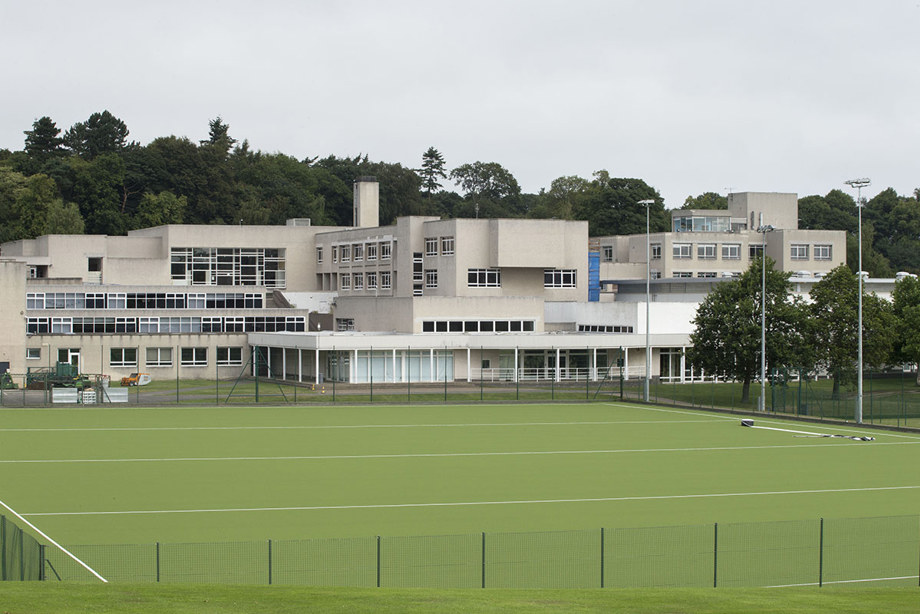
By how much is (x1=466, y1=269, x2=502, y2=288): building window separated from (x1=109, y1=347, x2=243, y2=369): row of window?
64.8ft

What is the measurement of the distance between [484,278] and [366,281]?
15353 mm

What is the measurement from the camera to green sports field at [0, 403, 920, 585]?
113 ft

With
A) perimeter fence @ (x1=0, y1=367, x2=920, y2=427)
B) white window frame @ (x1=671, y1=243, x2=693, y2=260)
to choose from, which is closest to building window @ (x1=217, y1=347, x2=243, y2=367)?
perimeter fence @ (x1=0, y1=367, x2=920, y2=427)

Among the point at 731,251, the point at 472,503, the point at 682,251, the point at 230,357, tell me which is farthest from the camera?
the point at 731,251

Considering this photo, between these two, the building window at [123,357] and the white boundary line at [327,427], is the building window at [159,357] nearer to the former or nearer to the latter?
the building window at [123,357]

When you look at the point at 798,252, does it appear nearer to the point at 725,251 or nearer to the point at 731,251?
the point at 731,251

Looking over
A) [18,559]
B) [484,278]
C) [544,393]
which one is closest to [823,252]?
[484,278]

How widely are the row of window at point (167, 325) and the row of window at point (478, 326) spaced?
14507 mm

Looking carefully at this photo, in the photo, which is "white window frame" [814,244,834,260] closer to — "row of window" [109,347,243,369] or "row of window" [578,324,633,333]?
"row of window" [578,324,633,333]

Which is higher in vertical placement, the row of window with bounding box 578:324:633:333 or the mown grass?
the row of window with bounding box 578:324:633:333

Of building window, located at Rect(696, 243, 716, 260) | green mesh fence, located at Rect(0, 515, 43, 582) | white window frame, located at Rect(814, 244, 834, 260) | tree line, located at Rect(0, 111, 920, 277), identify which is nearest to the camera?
green mesh fence, located at Rect(0, 515, 43, 582)

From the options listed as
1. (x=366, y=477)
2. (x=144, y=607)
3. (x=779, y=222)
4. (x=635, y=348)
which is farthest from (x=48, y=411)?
(x=779, y=222)

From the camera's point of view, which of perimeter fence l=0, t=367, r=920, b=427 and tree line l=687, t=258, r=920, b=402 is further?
tree line l=687, t=258, r=920, b=402

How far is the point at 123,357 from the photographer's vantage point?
85.8 metres
